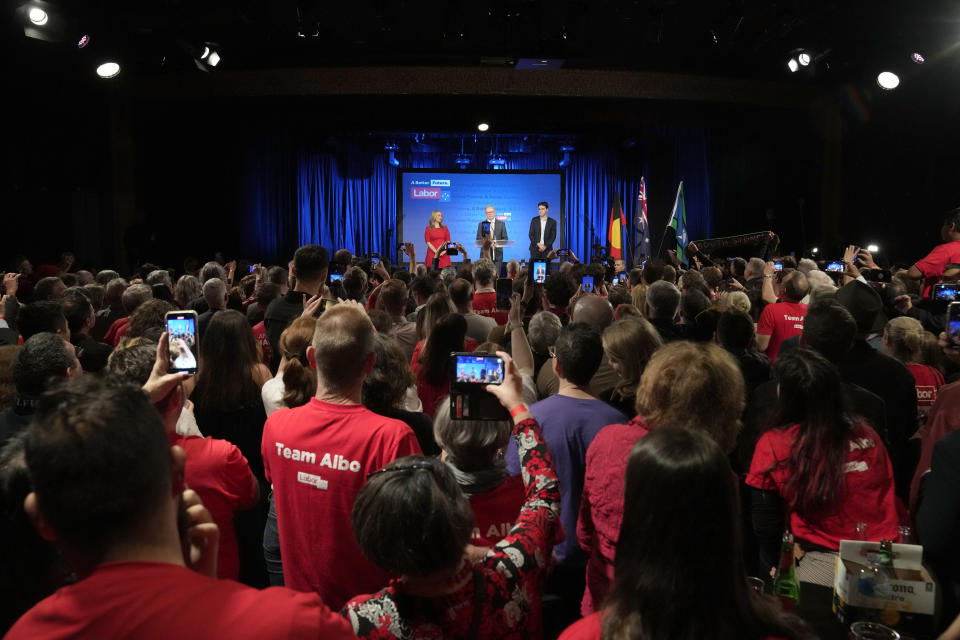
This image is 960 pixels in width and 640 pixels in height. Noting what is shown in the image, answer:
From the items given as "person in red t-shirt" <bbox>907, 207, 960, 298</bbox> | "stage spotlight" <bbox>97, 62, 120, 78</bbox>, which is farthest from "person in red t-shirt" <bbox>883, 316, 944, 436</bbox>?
"stage spotlight" <bbox>97, 62, 120, 78</bbox>

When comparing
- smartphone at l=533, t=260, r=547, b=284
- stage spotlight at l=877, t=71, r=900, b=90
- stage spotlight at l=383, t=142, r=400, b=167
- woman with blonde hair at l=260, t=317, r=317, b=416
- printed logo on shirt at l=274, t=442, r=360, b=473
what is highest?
stage spotlight at l=383, t=142, r=400, b=167

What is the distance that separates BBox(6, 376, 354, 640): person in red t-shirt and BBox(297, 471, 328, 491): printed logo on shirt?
0.91 m

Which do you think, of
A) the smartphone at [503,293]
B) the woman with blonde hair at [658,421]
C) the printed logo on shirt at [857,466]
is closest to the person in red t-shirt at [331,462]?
the woman with blonde hair at [658,421]

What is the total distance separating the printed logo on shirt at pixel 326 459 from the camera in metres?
2.00

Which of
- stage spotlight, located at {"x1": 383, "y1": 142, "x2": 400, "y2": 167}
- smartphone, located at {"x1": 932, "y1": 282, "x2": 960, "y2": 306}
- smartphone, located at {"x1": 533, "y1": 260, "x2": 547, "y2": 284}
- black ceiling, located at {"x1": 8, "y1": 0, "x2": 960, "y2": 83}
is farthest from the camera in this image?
stage spotlight, located at {"x1": 383, "y1": 142, "x2": 400, "y2": 167}

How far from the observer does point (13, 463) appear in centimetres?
143

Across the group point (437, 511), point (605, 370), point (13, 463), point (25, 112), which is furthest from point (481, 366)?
point (25, 112)

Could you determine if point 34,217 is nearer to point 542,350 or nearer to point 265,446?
point 542,350

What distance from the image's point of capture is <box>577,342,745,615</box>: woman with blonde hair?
78.5 inches

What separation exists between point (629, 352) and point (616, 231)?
557 inches

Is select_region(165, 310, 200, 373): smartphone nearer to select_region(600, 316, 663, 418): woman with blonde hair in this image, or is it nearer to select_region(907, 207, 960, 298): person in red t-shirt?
select_region(600, 316, 663, 418): woman with blonde hair

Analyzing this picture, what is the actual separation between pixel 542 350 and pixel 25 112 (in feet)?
29.2

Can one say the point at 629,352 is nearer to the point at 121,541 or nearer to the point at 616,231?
the point at 121,541

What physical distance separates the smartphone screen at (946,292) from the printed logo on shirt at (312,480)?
4091 millimetres
